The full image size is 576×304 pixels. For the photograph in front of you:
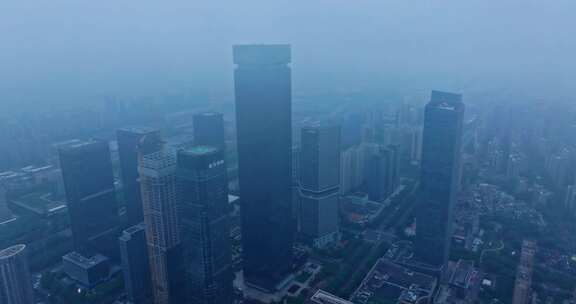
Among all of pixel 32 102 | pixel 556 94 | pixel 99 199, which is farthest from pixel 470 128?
pixel 32 102

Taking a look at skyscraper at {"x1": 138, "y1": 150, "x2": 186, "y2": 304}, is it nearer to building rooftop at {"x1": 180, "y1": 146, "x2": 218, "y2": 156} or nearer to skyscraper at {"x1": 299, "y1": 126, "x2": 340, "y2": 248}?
building rooftop at {"x1": 180, "y1": 146, "x2": 218, "y2": 156}

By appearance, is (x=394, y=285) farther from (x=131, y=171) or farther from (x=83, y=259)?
(x=83, y=259)

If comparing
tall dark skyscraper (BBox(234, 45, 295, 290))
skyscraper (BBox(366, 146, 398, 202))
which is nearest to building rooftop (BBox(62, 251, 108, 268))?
tall dark skyscraper (BBox(234, 45, 295, 290))

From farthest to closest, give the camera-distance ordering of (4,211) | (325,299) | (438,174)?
1. (4,211)
2. (438,174)
3. (325,299)

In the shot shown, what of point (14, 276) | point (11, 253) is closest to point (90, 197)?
point (11, 253)

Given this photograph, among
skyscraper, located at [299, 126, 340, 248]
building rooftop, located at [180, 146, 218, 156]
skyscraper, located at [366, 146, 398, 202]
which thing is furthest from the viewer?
skyscraper, located at [366, 146, 398, 202]

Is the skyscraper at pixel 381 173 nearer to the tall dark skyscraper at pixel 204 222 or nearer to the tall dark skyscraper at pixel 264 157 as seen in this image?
the tall dark skyscraper at pixel 264 157
